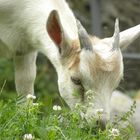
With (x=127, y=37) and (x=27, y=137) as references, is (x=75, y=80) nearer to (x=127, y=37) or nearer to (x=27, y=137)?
(x=127, y=37)

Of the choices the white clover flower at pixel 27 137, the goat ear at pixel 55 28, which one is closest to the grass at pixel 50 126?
the white clover flower at pixel 27 137

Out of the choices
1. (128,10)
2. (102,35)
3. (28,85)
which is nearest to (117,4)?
(128,10)

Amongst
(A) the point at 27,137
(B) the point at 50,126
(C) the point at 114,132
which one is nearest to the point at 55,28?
(B) the point at 50,126

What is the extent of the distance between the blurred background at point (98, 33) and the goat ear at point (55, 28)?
5200mm

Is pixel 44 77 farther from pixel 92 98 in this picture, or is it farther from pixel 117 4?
Result: pixel 92 98

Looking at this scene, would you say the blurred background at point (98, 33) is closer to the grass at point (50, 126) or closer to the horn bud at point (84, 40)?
Answer: the horn bud at point (84, 40)

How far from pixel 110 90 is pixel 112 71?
0.54 ft

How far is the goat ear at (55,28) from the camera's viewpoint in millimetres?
6742

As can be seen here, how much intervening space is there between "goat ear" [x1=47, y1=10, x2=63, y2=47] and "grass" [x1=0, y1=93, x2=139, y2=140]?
34.9 inches

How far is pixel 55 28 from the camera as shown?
270 inches

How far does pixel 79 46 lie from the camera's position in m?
6.80

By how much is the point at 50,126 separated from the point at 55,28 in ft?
4.09

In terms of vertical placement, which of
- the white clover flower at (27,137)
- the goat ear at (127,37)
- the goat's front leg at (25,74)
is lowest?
the goat's front leg at (25,74)

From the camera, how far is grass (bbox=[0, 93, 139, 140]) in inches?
225
